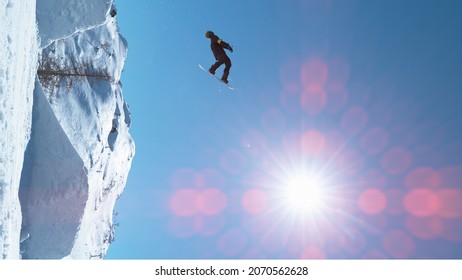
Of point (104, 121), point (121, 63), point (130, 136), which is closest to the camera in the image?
point (104, 121)

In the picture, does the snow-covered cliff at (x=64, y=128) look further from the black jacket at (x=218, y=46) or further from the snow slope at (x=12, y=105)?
the black jacket at (x=218, y=46)

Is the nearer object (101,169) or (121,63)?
(101,169)

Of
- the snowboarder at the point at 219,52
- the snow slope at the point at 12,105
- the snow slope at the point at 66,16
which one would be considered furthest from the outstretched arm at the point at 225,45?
the snow slope at the point at 12,105

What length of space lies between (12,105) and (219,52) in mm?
11367

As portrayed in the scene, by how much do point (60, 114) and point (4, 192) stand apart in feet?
34.9

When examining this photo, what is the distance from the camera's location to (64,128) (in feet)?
64.0

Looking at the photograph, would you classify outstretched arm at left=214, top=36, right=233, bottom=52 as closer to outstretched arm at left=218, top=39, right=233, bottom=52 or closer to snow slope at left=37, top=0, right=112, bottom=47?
outstretched arm at left=218, top=39, right=233, bottom=52

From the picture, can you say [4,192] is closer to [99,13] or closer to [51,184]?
[51,184]

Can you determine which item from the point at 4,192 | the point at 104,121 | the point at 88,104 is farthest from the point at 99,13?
the point at 4,192

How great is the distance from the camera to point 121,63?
2942 centimetres

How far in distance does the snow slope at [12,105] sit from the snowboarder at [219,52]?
9225mm

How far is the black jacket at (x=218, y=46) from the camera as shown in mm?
19312

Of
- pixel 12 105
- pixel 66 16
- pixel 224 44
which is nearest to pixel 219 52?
pixel 224 44

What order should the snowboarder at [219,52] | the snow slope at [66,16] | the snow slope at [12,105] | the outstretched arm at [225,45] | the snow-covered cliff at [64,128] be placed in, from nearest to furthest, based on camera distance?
1. the snow slope at [12,105]
2. the snow-covered cliff at [64,128]
3. the snow slope at [66,16]
4. the outstretched arm at [225,45]
5. the snowboarder at [219,52]
